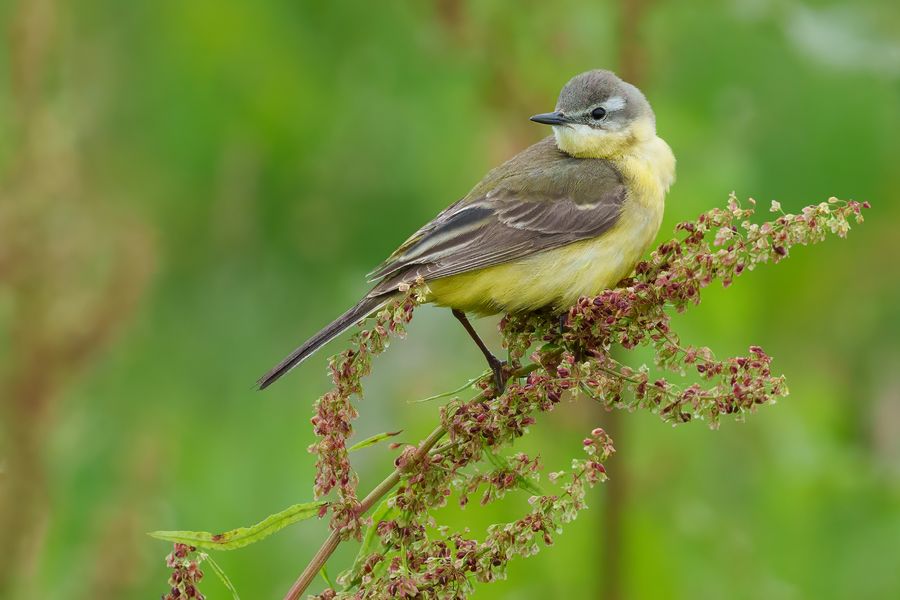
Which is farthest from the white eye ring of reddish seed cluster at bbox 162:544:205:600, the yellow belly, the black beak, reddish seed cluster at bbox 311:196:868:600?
reddish seed cluster at bbox 162:544:205:600

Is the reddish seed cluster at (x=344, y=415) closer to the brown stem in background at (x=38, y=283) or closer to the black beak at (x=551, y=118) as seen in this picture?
the brown stem in background at (x=38, y=283)

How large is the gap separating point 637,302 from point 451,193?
9.04 feet

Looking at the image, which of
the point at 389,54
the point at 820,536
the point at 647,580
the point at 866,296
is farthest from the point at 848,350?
the point at 389,54

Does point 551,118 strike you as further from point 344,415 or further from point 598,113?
point 344,415

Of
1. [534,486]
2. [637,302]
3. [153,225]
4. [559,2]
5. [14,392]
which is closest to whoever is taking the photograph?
[534,486]

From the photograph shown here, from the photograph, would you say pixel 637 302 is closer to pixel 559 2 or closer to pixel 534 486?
pixel 534 486

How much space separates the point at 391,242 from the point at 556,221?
1311 millimetres

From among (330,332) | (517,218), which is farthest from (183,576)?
(517,218)

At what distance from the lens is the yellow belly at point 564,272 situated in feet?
16.8

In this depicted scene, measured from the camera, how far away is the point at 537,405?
12.1 feet

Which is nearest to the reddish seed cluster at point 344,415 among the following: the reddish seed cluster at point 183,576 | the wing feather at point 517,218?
the reddish seed cluster at point 183,576

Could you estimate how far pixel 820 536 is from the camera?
571cm

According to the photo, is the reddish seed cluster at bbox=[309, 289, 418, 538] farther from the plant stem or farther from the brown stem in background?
the brown stem in background

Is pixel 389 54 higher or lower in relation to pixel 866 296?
higher
